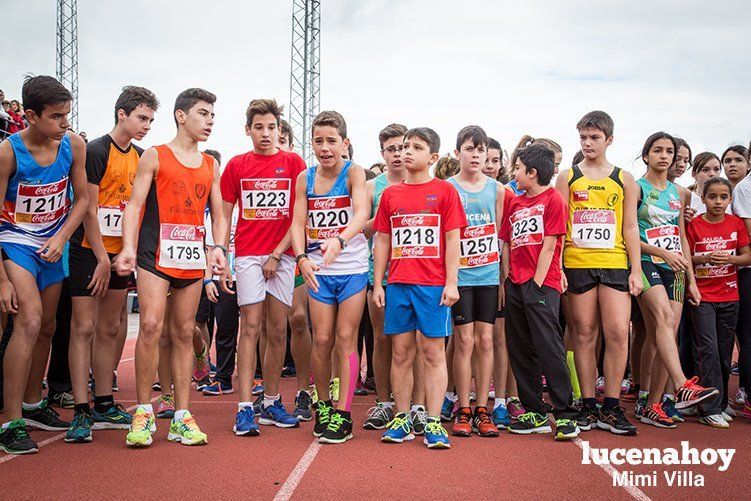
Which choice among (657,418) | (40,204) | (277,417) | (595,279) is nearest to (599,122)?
(595,279)

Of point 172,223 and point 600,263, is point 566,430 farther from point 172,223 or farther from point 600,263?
point 172,223

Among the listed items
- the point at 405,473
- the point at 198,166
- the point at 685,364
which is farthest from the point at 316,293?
the point at 685,364

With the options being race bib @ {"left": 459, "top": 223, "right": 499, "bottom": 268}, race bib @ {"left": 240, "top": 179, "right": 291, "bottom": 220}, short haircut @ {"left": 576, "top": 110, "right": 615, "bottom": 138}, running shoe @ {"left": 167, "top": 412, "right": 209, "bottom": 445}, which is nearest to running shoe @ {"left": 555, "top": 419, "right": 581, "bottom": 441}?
race bib @ {"left": 459, "top": 223, "right": 499, "bottom": 268}

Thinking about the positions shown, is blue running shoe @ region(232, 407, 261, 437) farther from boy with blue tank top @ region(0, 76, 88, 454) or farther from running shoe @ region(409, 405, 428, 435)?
→ boy with blue tank top @ region(0, 76, 88, 454)

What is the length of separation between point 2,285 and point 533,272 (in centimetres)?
339

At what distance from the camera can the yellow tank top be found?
15.9ft

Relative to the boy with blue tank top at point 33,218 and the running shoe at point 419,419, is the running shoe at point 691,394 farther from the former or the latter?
the boy with blue tank top at point 33,218

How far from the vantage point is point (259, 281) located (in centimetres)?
486

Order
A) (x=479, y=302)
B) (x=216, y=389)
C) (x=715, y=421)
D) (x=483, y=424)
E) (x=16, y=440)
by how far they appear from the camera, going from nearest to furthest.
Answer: (x=16, y=440) < (x=483, y=424) < (x=479, y=302) < (x=715, y=421) < (x=216, y=389)

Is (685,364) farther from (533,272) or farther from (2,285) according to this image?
(2,285)

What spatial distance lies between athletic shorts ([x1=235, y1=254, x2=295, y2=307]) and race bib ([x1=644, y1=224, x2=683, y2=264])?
280 cm

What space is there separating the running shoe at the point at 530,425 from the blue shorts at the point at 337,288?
1446 millimetres

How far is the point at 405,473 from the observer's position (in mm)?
3596

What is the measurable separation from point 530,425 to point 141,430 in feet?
8.44
